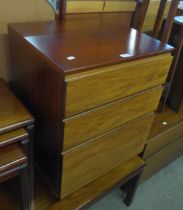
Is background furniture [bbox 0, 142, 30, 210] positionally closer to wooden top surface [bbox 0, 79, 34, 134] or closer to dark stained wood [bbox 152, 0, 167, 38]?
wooden top surface [bbox 0, 79, 34, 134]

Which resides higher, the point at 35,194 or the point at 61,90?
the point at 61,90

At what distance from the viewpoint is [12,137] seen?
709 mm

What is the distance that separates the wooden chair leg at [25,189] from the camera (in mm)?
771

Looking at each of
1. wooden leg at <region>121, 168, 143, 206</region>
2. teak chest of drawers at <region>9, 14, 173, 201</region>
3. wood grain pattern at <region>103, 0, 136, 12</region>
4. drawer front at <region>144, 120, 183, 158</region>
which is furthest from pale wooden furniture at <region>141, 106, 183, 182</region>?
wood grain pattern at <region>103, 0, 136, 12</region>

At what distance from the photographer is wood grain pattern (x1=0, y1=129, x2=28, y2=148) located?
2.29 ft

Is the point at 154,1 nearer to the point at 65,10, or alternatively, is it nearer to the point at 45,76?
the point at 65,10

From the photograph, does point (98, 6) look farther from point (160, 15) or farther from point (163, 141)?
point (163, 141)

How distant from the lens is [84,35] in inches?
37.0

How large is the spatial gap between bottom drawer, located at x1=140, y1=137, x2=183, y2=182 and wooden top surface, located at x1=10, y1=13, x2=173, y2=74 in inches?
28.8

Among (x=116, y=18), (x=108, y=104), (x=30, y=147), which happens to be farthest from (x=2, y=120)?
(x=116, y=18)

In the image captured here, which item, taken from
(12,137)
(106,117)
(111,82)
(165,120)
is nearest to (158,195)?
(165,120)

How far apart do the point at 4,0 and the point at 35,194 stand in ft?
2.55

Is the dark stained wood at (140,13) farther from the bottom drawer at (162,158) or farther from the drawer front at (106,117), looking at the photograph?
the bottom drawer at (162,158)

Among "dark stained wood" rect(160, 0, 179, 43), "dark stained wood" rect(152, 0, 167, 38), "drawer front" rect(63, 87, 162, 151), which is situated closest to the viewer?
"drawer front" rect(63, 87, 162, 151)
